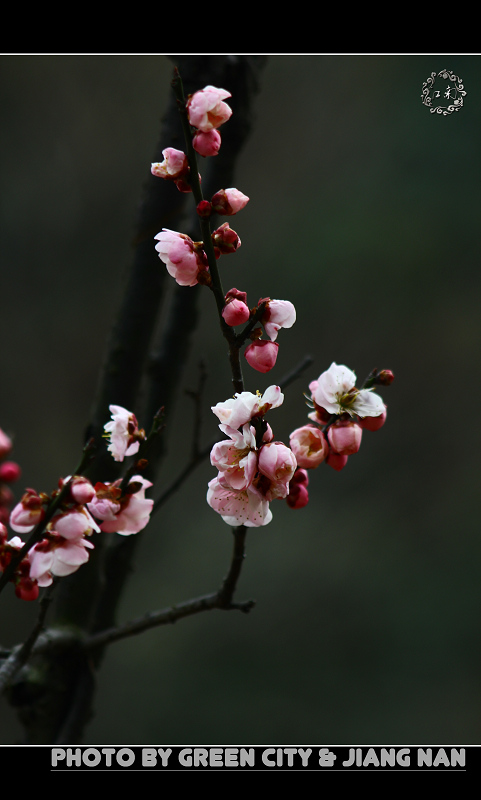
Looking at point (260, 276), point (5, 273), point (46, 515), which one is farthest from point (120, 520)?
point (5, 273)

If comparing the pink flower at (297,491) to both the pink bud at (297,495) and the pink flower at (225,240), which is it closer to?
the pink bud at (297,495)

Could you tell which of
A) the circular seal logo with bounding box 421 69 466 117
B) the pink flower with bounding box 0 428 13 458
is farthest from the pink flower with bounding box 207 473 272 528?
the circular seal logo with bounding box 421 69 466 117

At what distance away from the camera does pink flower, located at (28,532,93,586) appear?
0.32 m

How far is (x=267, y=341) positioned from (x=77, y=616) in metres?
0.41

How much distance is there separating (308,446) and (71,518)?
0.12 m

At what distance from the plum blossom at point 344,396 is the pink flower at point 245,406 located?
0.05m

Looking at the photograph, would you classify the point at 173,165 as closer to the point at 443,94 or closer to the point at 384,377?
the point at 384,377

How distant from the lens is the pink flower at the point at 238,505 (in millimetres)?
321

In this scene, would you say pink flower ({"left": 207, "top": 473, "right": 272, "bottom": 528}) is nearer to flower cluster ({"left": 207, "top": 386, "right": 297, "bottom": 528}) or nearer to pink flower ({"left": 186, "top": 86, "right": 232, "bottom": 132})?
flower cluster ({"left": 207, "top": 386, "right": 297, "bottom": 528})

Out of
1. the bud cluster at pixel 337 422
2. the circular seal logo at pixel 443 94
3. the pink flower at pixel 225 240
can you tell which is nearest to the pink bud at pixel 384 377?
the bud cluster at pixel 337 422

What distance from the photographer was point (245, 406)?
29 cm

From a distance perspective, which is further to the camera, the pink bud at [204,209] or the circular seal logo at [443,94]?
the circular seal logo at [443,94]

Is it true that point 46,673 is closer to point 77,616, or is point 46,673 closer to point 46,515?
point 77,616

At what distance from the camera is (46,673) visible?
0.58 metres
